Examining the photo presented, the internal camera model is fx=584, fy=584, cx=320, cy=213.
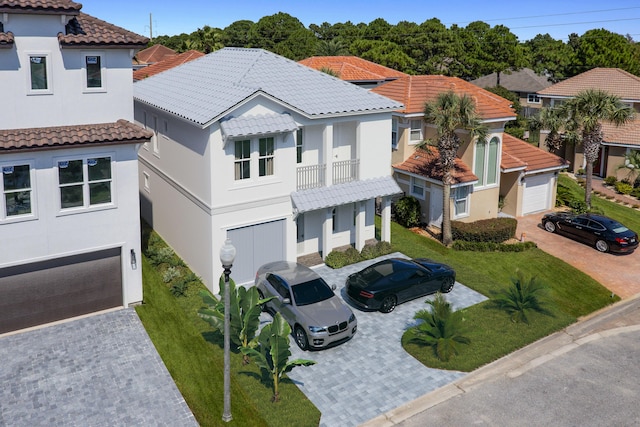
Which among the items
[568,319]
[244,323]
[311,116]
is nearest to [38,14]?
[311,116]

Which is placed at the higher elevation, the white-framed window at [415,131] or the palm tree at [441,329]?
the white-framed window at [415,131]

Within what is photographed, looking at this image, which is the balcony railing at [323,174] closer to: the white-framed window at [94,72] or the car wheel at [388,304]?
the car wheel at [388,304]

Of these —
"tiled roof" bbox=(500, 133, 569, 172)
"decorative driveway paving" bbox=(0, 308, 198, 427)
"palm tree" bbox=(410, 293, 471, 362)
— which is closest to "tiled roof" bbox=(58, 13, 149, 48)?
"decorative driveway paving" bbox=(0, 308, 198, 427)

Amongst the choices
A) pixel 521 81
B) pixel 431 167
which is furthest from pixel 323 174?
pixel 521 81

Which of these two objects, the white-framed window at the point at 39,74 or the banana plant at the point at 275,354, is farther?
the white-framed window at the point at 39,74

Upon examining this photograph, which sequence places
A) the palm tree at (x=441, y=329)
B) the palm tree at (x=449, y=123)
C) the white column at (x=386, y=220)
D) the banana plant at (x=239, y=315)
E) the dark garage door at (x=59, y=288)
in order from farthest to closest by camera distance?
the white column at (x=386, y=220) < the palm tree at (x=449, y=123) < the dark garage door at (x=59, y=288) < the palm tree at (x=441, y=329) < the banana plant at (x=239, y=315)

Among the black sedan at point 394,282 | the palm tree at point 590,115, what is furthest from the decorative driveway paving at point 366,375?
the palm tree at point 590,115
